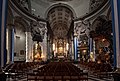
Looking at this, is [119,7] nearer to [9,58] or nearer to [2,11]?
[2,11]

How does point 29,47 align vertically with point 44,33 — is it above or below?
below

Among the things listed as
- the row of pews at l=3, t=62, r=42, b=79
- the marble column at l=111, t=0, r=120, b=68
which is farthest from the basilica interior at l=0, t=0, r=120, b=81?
the marble column at l=111, t=0, r=120, b=68

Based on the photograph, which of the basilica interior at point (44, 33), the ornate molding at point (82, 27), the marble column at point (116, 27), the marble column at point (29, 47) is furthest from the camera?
the ornate molding at point (82, 27)

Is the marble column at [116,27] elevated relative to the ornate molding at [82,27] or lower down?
lower down

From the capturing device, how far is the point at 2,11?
7.42 metres

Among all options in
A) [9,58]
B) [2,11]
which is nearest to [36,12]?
[9,58]

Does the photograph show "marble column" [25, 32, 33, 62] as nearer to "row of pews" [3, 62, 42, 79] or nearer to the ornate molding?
the ornate molding

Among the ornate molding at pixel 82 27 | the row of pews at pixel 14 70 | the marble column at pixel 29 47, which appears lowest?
the row of pews at pixel 14 70

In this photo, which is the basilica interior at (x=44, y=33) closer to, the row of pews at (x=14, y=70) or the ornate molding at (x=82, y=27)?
the ornate molding at (x=82, y=27)

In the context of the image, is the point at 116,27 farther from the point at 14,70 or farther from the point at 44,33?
the point at 44,33

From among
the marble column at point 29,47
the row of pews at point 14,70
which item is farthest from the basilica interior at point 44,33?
the row of pews at point 14,70

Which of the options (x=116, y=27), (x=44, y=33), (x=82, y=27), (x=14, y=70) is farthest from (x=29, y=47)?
(x=116, y=27)

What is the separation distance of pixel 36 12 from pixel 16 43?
759cm

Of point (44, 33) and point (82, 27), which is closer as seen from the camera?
point (82, 27)
